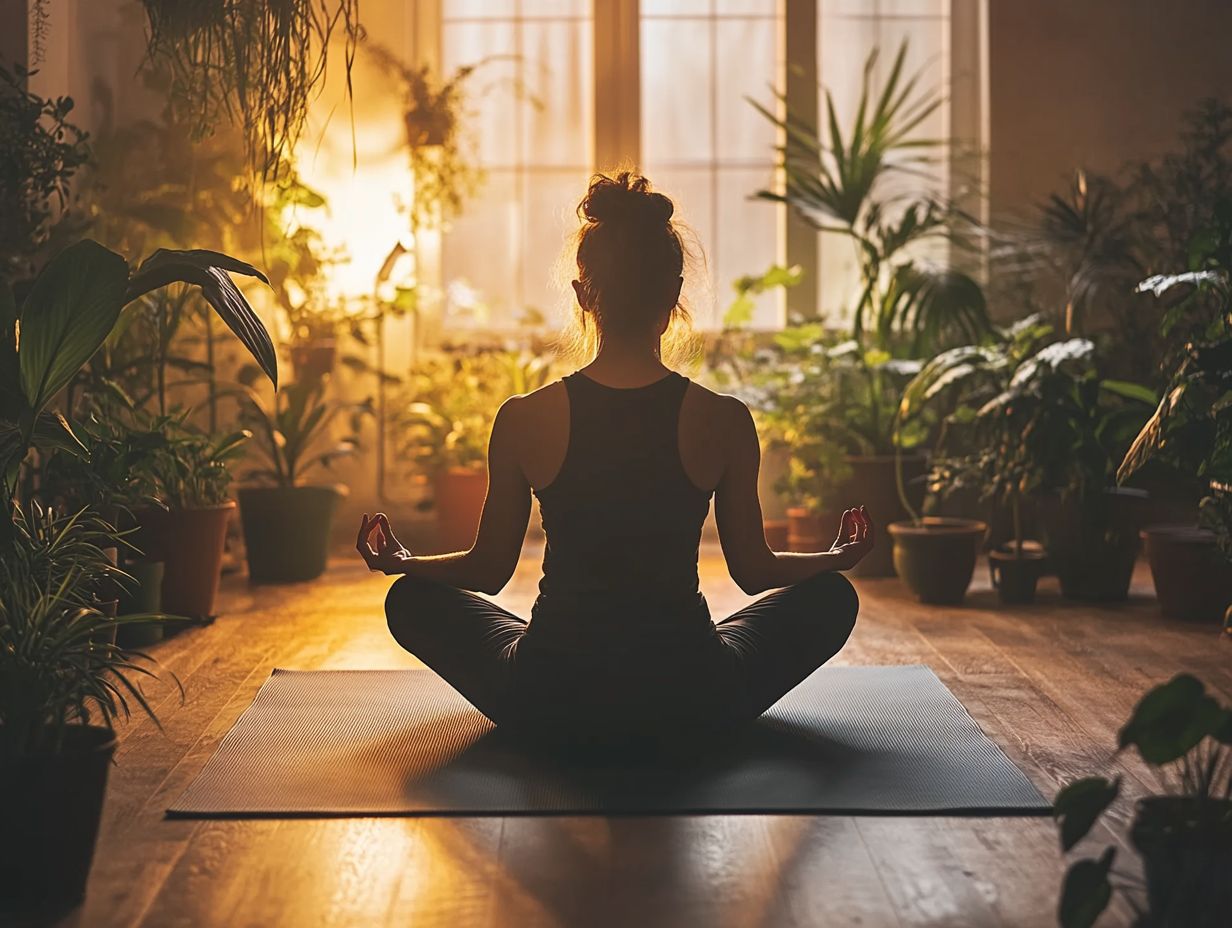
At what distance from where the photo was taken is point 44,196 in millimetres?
3834

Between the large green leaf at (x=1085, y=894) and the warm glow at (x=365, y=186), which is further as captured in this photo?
the warm glow at (x=365, y=186)

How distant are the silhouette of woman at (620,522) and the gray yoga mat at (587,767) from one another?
104 mm

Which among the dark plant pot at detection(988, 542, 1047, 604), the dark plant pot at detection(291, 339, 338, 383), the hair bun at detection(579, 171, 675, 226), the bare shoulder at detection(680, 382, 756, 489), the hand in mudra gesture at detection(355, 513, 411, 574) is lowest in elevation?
the dark plant pot at detection(988, 542, 1047, 604)

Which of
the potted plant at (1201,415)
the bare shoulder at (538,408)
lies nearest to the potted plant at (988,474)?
the potted plant at (1201,415)

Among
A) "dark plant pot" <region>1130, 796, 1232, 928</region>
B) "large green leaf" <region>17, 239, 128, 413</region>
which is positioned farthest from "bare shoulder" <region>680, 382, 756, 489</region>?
"dark plant pot" <region>1130, 796, 1232, 928</region>

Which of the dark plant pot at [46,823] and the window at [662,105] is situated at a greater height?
the window at [662,105]

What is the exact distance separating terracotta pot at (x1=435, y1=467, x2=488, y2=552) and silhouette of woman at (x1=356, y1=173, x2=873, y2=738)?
9.80 feet

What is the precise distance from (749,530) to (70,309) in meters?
1.25

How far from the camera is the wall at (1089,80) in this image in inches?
234

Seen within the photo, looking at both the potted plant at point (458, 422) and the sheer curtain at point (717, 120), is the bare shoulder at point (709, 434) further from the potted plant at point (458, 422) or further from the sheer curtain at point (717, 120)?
the sheer curtain at point (717, 120)

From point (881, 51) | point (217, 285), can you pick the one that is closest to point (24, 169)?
point (217, 285)

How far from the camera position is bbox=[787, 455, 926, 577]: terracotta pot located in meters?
5.14

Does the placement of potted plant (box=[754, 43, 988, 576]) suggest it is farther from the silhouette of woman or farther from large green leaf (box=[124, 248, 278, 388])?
large green leaf (box=[124, 248, 278, 388])

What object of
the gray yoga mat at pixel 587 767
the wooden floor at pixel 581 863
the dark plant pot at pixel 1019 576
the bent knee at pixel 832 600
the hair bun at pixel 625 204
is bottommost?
the wooden floor at pixel 581 863
